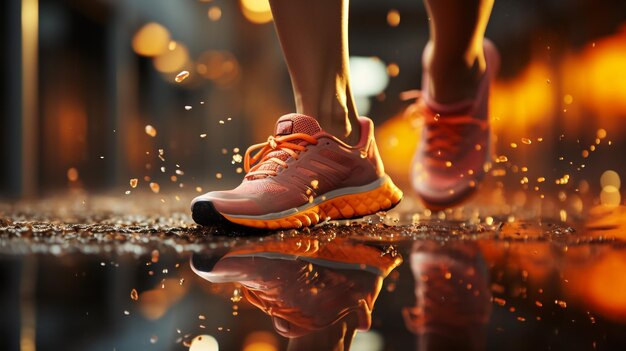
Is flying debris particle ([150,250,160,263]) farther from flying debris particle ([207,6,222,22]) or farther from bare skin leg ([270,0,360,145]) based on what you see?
flying debris particle ([207,6,222,22])

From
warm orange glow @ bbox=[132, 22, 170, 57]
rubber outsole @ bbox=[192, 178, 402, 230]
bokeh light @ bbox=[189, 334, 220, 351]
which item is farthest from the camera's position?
warm orange glow @ bbox=[132, 22, 170, 57]

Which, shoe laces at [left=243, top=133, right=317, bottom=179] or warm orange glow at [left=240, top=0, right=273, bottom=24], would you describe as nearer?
shoe laces at [left=243, top=133, right=317, bottom=179]

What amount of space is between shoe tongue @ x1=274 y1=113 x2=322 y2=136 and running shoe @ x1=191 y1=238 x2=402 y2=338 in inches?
10.6

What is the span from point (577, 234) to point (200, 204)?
692 millimetres

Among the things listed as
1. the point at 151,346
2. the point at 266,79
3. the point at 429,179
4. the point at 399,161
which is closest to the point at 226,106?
the point at 266,79

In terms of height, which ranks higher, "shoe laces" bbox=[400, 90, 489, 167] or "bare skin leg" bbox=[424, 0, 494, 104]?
"bare skin leg" bbox=[424, 0, 494, 104]

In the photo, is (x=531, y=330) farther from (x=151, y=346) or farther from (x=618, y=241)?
(x=618, y=241)

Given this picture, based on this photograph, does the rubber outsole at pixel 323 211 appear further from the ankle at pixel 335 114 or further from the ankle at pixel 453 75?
the ankle at pixel 453 75

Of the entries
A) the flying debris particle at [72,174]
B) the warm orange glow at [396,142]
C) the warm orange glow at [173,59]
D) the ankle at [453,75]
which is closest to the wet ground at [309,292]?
the ankle at [453,75]

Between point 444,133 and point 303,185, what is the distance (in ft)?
2.26

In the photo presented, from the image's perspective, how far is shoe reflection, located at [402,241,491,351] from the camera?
1.31ft

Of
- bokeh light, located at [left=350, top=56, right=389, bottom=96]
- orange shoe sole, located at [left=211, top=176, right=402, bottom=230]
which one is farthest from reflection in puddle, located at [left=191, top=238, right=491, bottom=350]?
bokeh light, located at [left=350, top=56, right=389, bottom=96]

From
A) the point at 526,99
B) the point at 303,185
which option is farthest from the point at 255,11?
the point at 303,185

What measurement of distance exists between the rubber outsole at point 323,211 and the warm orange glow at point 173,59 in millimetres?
5855
